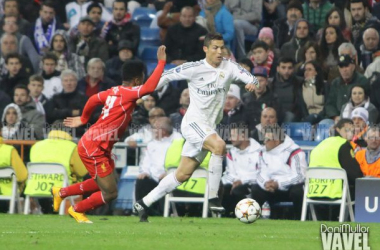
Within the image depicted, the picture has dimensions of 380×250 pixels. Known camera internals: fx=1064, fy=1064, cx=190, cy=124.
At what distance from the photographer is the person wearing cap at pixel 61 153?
17078mm

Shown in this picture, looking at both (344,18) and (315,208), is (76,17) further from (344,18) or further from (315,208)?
(315,208)

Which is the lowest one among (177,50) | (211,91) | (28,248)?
(28,248)

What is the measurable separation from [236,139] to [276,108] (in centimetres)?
150

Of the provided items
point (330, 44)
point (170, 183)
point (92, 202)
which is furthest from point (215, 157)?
point (330, 44)

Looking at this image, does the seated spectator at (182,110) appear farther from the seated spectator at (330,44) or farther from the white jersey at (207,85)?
the white jersey at (207,85)

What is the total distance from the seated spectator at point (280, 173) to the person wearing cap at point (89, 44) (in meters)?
5.97

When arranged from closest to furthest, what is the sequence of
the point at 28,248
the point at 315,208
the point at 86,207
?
the point at 28,248 < the point at 86,207 < the point at 315,208

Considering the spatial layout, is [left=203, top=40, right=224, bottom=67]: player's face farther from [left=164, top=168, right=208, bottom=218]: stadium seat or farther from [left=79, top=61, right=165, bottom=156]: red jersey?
[left=164, top=168, right=208, bottom=218]: stadium seat

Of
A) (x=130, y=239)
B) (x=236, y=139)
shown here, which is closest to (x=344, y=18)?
(x=236, y=139)

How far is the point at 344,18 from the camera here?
21016mm

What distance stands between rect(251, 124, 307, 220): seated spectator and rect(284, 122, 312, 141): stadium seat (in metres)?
1.35

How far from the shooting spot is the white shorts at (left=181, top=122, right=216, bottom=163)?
44.8 ft

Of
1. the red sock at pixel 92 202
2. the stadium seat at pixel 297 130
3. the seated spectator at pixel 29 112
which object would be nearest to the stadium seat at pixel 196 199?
the stadium seat at pixel 297 130

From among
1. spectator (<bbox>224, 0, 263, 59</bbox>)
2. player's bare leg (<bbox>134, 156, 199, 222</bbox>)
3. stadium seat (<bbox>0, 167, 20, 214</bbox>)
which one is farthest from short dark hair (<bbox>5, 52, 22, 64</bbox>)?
player's bare leg (<bbox>134, 156, 199, 222</bbox>)
